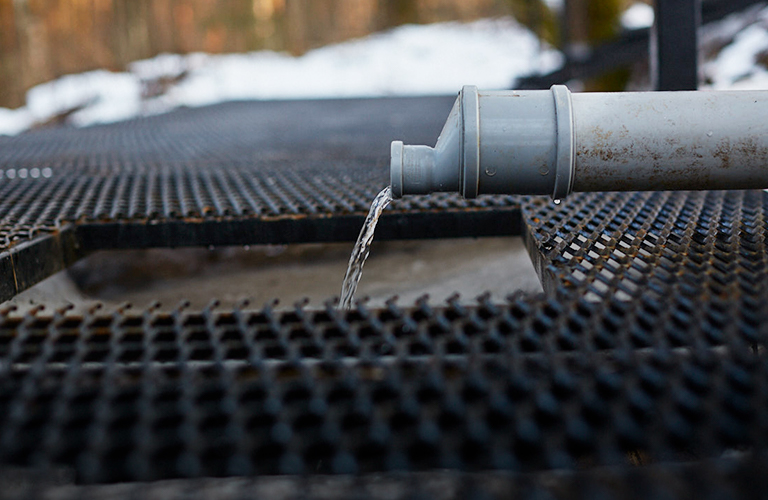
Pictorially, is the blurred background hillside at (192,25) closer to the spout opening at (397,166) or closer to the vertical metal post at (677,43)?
the vertical metal post at (677,43)

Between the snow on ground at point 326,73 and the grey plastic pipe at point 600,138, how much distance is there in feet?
27.6

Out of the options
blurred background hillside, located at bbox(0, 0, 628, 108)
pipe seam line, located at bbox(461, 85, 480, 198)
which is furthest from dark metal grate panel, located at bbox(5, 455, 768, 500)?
blurred background hillside, located at bbox(0, 0, 628, 108)

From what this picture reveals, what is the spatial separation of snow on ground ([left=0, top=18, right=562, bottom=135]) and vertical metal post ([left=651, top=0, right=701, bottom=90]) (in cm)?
659

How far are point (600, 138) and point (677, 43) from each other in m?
2.22

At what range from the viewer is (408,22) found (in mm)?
14141

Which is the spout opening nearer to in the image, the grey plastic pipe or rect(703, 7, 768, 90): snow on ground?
the grey plastic pipe

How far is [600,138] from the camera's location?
1.44 meters

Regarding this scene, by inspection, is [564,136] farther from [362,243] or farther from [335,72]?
[335,72]

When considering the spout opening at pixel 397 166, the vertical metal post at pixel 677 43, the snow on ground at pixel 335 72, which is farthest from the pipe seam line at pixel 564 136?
the snow on ground at pixel 335 72

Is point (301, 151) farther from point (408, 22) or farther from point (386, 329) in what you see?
point (408, 22)

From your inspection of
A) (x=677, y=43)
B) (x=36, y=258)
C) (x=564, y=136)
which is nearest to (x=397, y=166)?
(x=564, y=136)

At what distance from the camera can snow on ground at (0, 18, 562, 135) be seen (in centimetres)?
942

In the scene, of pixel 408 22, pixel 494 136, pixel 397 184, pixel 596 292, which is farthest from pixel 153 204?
pixel 408 22

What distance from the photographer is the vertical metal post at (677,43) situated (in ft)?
10.3
